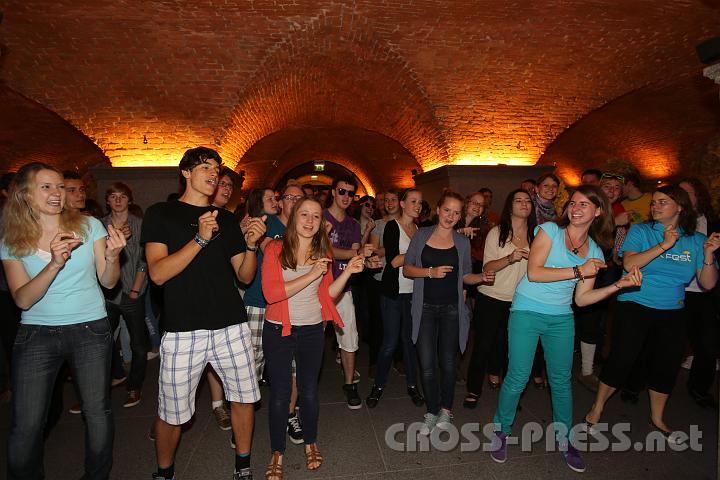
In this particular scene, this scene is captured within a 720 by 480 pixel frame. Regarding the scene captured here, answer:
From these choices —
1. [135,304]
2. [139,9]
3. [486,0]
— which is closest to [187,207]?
[135,304]

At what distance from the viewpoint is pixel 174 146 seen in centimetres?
870

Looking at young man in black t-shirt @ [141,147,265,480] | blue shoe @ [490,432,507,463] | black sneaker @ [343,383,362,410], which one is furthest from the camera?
black sneaker @ [343,383,362,410]

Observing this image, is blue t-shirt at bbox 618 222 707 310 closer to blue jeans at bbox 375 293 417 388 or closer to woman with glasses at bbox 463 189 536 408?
woman with glasses at bbox 463 189 536 408

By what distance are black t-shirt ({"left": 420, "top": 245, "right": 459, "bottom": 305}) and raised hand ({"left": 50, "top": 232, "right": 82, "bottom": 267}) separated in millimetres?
2464

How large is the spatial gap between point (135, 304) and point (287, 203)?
177 cm

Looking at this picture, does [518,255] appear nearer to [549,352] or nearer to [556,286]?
[556,286]

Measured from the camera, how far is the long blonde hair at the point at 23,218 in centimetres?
218

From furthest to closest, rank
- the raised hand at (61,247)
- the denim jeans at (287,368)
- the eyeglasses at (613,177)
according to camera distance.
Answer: the eyeglasses at (613,177) → the denim jeans at (287,368) → the raised hand at (61,247)

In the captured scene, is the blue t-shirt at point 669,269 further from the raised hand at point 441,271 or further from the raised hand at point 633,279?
the raised hand at point 441,271

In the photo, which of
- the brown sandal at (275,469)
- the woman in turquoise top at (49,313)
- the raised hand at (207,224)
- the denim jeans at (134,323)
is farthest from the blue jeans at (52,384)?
the denim jeans at (134,323)

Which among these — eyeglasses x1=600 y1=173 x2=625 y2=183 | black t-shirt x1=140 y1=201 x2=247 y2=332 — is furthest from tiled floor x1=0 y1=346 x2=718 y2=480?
eyeglasses x1=600 y1=173 x2=625 y2=183

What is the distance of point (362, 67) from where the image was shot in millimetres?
8711

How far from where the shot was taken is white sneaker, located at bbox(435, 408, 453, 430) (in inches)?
133

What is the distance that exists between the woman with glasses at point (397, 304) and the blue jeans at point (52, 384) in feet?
7.60
